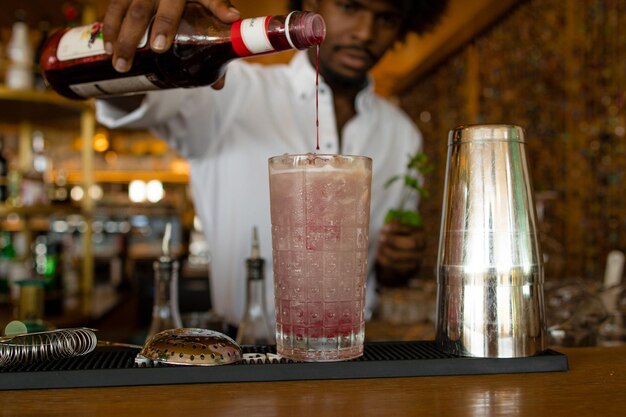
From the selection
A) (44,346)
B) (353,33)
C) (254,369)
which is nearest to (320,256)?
(254,369)

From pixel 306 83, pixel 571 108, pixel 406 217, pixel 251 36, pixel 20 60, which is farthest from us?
pixel 571 108

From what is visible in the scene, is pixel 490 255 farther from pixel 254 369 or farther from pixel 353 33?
pixel 353 33

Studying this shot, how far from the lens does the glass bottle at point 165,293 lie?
3.46 ft

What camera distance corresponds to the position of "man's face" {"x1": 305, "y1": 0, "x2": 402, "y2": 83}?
1.74 meters

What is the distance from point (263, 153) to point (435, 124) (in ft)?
11.8

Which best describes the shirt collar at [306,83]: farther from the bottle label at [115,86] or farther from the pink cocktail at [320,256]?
the pink cocktail at [320,256]

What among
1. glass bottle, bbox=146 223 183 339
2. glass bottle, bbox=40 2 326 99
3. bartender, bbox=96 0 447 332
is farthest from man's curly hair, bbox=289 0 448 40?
glass bottle, bbox=146 223 183 339

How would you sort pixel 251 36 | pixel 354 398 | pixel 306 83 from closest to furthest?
1. pixel 354 398
2. pixel 251 36
3. pixel 306 83

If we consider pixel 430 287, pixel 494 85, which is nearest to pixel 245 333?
pixel 430 287

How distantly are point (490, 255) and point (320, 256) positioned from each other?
20cm

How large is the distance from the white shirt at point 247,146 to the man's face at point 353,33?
11cm

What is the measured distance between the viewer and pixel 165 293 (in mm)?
1065

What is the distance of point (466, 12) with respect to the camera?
453 cm

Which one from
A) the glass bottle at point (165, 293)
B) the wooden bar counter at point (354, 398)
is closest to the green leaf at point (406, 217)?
the glass bottle at point (165, 293)
